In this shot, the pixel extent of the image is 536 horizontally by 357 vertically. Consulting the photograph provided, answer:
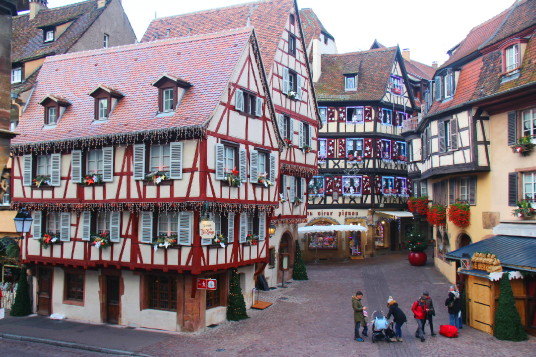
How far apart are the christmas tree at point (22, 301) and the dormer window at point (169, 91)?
993 centimetres

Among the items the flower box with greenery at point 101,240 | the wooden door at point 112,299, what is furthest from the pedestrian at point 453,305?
the flower box with greenery at point 101,240

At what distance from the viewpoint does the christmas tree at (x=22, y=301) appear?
22.9 meters

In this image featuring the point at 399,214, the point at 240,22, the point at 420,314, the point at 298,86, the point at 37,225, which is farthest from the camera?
the point at 399,214

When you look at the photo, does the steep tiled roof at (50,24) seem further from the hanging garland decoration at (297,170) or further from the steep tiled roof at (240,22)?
the hanging garland decoration at (297,170)

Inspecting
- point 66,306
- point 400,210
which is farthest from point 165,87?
point 400,210

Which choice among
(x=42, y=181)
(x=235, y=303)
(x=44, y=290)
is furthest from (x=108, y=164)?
(x=235, y=303)

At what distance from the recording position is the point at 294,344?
1739 cm

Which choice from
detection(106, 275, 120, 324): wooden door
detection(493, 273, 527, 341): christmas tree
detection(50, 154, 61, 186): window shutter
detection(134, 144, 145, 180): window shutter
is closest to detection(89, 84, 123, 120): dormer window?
detection(50, 154, 61, 186): window shutter

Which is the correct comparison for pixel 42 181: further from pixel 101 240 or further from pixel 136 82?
pixel 136 82

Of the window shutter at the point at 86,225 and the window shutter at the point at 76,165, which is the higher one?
the window shutter at the point at 76,165

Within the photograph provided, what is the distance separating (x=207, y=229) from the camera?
18578mm

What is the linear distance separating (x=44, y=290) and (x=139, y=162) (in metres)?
8.15

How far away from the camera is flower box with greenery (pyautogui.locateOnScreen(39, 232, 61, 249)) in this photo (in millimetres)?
22000

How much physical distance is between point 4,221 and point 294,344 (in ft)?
58.6
